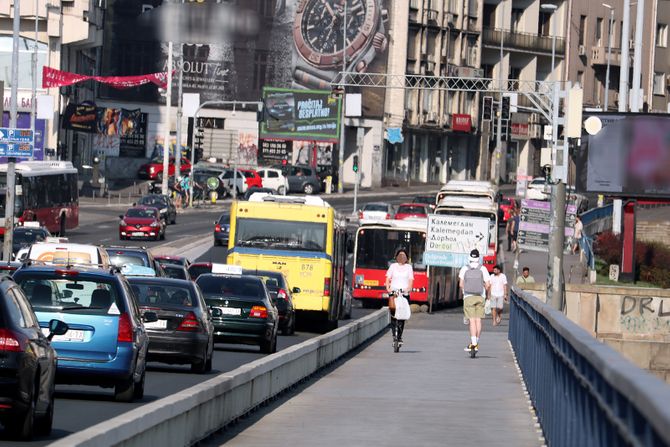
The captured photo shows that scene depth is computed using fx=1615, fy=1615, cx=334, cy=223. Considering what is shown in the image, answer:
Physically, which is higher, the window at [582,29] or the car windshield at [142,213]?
the window at [582,29]

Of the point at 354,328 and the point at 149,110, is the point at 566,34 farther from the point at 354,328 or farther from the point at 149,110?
the point at 354,328

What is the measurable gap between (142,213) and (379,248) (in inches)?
690

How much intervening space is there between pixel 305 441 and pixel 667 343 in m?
29.3

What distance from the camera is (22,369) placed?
12.4 m

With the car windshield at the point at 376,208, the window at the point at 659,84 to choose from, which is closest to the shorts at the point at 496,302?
the car windshield at the point at 376,208

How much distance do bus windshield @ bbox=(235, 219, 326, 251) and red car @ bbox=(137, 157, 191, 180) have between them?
196 feet

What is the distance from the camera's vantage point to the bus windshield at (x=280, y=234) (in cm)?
3478

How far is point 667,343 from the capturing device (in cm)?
4206

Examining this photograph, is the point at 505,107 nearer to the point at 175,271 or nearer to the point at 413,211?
the point at 413,211

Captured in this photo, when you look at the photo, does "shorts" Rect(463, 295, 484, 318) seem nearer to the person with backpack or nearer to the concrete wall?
the person with backpack

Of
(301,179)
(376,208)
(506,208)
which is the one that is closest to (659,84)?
(301,179)

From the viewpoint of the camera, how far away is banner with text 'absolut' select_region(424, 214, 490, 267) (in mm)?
50969

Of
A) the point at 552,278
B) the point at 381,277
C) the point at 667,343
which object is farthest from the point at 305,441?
the point at 381,277

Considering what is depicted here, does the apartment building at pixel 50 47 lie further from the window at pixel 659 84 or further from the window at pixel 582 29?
the window at pixel 659 84
